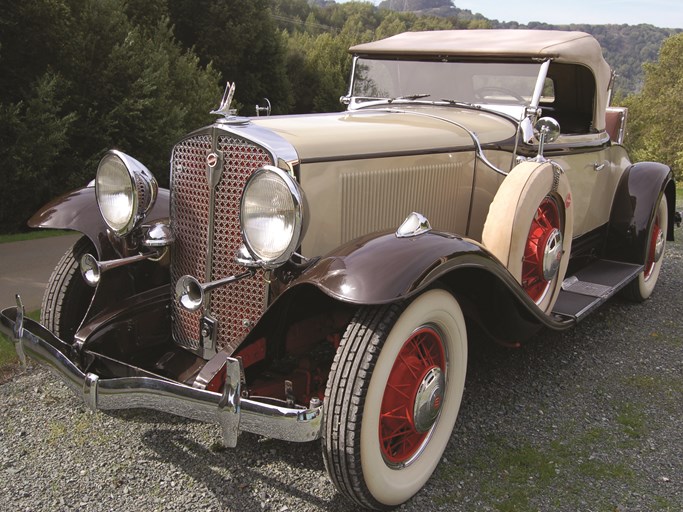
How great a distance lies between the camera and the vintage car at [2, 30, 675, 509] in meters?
2.11

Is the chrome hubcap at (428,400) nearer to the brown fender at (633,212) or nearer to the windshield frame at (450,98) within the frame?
the windshield frame at (450,98)

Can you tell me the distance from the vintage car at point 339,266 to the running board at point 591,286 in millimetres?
28

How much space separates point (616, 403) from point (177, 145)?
2.57 meters

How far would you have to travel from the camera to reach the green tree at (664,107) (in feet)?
101

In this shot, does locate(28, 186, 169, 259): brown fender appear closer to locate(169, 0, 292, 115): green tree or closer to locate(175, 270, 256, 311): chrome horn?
locate(175, 270, 256, 311): chrome horn

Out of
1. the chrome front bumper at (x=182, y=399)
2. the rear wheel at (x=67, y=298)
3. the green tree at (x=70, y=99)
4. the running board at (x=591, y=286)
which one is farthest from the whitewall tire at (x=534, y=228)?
the green tree at (x=70, y=99)

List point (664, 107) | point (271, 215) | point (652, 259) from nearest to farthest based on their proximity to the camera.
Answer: point (271, 215) < point (652, 259) < point (664, 107)

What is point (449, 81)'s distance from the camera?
12.5 feet

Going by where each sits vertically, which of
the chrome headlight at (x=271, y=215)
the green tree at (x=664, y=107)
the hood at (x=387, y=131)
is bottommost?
the green tree at (x=664, y=107)

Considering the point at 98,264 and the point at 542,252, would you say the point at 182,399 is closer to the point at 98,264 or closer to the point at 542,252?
the point at 98,264

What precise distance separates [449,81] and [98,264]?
93.0 inches

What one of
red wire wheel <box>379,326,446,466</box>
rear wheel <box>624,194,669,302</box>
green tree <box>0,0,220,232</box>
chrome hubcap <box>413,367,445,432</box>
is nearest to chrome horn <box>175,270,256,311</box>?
red wire wheel <box>379,326,446,466</box>

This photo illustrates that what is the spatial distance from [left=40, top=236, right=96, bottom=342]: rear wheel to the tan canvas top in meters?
2.28

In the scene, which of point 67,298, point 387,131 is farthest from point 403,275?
point 67,298
